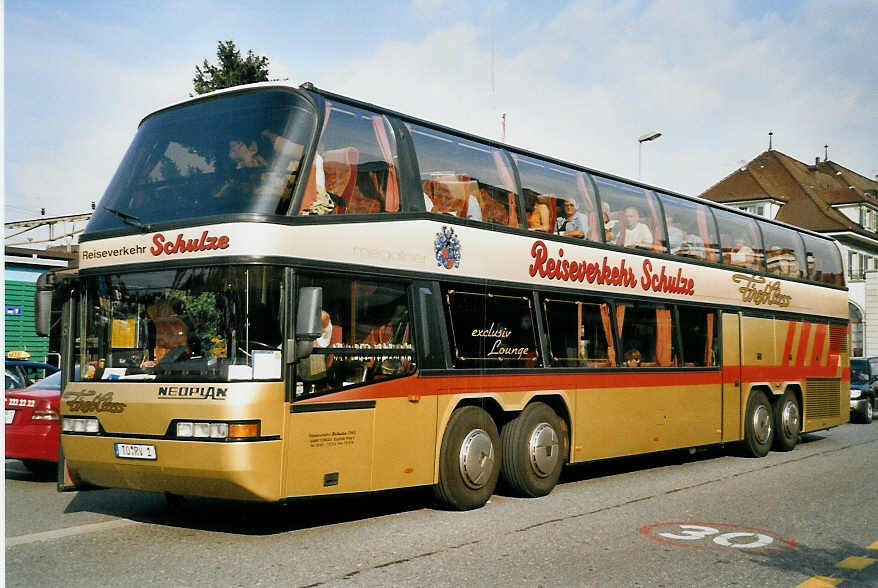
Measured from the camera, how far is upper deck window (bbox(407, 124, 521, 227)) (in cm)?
988

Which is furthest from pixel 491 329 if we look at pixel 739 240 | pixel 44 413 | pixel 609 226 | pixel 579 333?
pixel 739 240

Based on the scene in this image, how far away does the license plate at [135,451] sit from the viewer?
26.2 feet

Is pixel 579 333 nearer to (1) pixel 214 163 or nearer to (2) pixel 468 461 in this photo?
(2) pixel 468 461

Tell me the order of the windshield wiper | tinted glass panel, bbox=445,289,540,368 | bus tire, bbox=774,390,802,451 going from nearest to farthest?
the windshield wiper → tinted glass panel, bbox=445,289,540,368 → bus tire, bbox=774,390,802,451

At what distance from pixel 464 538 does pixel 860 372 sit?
22.9m

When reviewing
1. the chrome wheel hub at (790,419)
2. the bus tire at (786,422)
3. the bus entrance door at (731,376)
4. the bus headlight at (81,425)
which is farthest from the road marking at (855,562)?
the chrome wheel hub at (790,419)

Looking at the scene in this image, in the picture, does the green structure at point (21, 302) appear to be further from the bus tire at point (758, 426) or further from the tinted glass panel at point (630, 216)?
the tinted glass panel at point (630, 216)

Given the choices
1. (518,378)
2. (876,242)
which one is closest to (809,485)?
(518,378)

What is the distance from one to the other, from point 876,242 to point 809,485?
58.3 m

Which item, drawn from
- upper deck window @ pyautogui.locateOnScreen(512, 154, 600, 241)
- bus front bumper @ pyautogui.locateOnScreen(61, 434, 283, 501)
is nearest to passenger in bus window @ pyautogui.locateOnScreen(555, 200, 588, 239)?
upper deck window @ pyautogui.locateOnScreen(512, 154, 600, 241)

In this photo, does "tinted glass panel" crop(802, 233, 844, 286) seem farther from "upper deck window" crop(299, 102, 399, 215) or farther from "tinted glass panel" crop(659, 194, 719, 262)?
"upper deck window" crop(299, 102, 399, 215)

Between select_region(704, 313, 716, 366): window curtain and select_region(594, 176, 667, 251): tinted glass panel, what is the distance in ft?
5.35

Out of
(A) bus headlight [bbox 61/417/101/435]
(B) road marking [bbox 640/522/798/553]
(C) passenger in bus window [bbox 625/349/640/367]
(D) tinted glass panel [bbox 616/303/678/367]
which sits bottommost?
(B) road marking [bbox 640/522/798/553]

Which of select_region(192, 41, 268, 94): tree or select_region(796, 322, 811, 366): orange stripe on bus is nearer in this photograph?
select_region(796, 322, 811, 366): orange stripe on bus
